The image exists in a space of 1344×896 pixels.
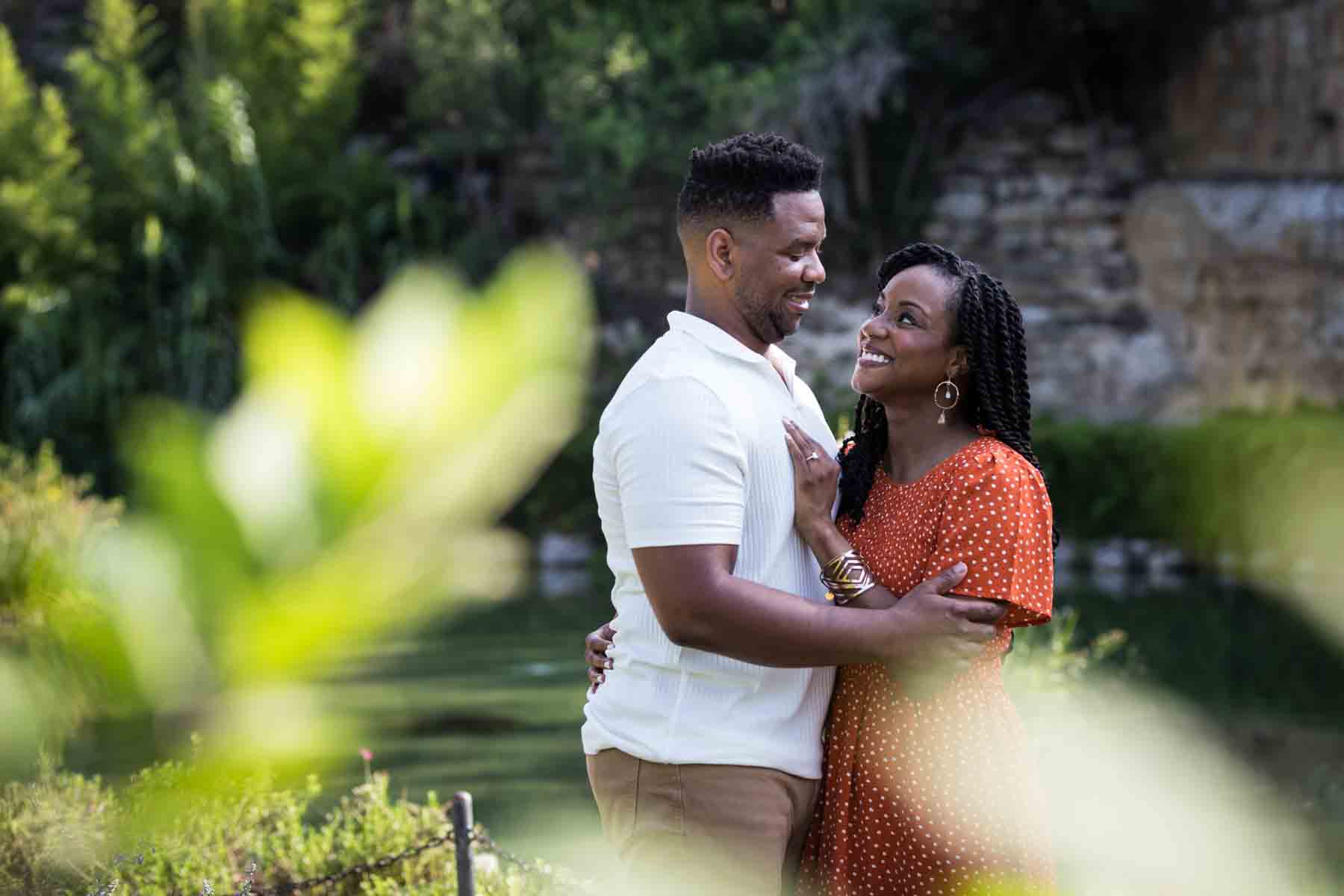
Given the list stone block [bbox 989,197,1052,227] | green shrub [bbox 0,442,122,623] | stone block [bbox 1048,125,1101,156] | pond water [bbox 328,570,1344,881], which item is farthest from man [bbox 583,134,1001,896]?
stone block [bbox 1048,125,1101,156]

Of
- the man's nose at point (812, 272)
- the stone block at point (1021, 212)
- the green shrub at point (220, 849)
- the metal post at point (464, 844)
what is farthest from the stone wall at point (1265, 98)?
the man's nose at point (812, 272)

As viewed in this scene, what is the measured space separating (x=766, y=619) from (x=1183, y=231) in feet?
45.4

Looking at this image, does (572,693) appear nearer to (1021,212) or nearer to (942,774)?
(942,774)

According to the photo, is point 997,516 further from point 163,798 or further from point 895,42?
point 895,42

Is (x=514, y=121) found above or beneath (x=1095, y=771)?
above

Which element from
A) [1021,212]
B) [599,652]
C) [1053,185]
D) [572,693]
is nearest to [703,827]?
[599,652]

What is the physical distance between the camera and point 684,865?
7.23 feet

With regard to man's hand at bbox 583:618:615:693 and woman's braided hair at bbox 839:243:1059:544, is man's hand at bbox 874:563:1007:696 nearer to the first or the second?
woman's braided hair at bbox 839:243:1059:544

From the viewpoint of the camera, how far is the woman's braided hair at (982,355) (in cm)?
242

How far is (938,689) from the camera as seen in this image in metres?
2.28

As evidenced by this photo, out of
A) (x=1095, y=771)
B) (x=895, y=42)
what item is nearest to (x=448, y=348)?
(x=1095, y=771)

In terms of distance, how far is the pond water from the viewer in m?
5.93

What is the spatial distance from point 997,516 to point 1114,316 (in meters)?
14.1

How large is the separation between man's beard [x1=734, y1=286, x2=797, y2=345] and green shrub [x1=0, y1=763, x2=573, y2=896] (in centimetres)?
130
